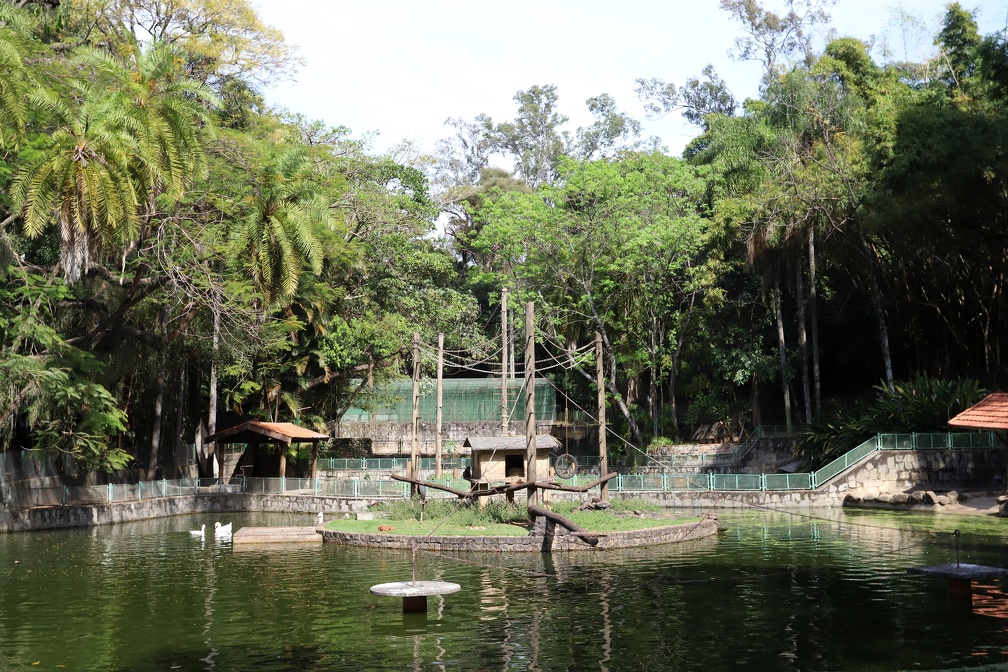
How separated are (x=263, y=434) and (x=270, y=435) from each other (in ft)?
1.60

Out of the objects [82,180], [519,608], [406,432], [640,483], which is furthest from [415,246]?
[519,608]

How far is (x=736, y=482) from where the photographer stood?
37906mm

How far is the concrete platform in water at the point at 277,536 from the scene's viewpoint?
29.0 metres

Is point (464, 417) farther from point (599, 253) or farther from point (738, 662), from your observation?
point (738, 662)

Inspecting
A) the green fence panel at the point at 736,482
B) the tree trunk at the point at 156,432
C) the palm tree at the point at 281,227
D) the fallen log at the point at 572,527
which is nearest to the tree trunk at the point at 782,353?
the green fence panel at the point at 736,482

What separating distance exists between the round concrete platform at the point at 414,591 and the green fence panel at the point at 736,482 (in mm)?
21879

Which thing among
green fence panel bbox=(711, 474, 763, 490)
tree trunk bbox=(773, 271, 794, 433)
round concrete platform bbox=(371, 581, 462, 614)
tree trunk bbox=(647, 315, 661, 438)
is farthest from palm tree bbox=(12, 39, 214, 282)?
tree trunk bbox=(773, 271, 794, 433)

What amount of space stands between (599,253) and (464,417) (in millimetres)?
15731

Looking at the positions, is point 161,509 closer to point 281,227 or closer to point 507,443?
point 281,227

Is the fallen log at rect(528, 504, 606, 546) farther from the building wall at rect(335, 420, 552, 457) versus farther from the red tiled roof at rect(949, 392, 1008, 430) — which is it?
the building wall at rect(335, 420, 552, 457)

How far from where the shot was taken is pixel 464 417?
60.2 m

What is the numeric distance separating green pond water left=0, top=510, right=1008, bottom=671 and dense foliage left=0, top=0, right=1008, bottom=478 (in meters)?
9.55

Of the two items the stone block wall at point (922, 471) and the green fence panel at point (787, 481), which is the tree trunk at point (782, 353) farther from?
the green fence panel at point (787, 481)

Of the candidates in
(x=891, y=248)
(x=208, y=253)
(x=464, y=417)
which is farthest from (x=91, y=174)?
(x=464, y=417)
